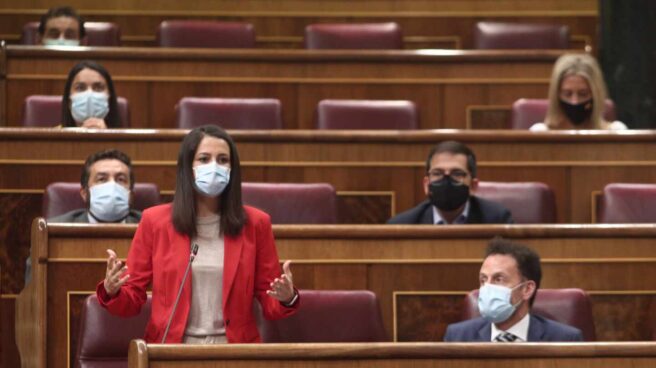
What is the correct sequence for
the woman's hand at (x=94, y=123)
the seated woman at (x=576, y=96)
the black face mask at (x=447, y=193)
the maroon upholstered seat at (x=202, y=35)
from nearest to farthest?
the black face mask at (x=447, y=193) → the woman's hand at (x=94, y=123) → the seated woman at (x=576, y=96) → the maroon upholstered seat at (x=202, y=35)

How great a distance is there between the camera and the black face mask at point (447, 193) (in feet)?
6.85

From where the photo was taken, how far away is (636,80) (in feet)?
9.90

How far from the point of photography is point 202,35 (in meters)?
3.08

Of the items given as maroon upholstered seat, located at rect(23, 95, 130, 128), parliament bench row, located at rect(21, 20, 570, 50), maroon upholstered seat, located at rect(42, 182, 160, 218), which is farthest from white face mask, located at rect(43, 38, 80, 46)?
maroon upholstered seat, located at rect(42, 182, 160, 218)

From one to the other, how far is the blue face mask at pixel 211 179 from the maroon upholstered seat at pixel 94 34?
1.43 meters

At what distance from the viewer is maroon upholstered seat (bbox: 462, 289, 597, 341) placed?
5.93ft

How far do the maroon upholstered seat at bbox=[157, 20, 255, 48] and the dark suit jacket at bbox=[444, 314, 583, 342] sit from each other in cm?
144

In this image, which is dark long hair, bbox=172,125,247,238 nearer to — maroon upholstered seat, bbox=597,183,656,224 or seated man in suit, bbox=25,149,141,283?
seated man in suit, bbox=25,149,141,283

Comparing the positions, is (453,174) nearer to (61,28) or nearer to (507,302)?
(507,302)

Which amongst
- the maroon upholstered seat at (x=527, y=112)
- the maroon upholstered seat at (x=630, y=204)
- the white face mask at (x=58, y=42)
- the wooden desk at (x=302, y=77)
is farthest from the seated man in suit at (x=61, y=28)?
the maroon upholstered seat at (x=630, y=204)

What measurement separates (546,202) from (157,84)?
0.88m

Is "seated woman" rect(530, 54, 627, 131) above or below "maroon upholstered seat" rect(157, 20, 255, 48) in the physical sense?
below

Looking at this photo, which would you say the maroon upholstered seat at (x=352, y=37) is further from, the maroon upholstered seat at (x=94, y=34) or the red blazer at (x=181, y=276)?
the red blazer at (x=181, y=276)

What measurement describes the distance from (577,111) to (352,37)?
2.35 feet
